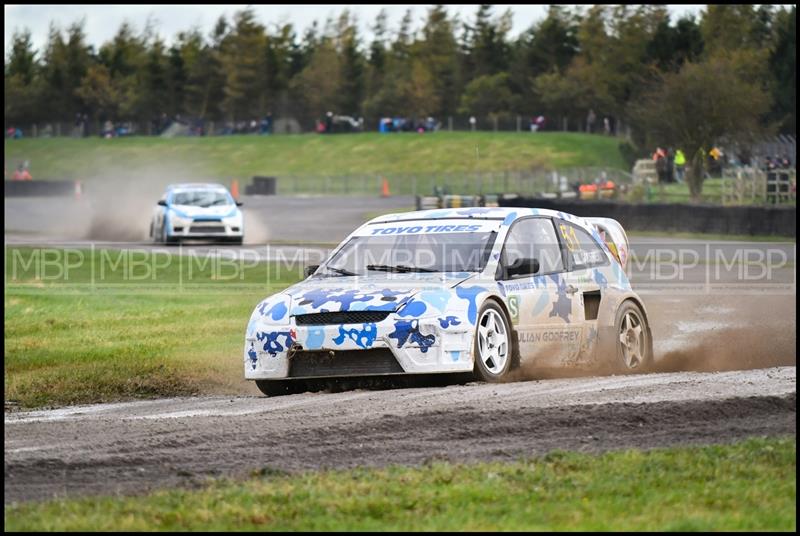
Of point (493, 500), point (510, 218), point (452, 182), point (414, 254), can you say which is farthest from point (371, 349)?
point (452, 182)

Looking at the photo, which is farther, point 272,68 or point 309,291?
point 272,68

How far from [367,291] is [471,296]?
0.73 metres

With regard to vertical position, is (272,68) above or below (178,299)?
above

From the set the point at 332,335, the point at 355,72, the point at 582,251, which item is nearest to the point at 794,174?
the point at 582,251

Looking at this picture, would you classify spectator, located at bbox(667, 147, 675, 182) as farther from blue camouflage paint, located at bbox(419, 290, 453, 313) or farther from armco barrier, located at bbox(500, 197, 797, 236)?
blue camouflage paint, located at bbox(419, 290, 453, 313)

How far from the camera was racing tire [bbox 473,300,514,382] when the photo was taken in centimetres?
1046

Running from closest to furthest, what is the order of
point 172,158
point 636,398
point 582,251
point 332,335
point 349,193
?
point 636,398
point 332,335
point 582,251
point 349,193
point 172,158

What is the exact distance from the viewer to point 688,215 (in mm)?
33062

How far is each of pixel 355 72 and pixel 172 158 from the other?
18867mm

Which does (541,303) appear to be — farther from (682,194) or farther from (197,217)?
(682,194)

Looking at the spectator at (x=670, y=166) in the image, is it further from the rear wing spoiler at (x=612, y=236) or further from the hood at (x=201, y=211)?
the rear wing spoiler at (x=612, y=236)

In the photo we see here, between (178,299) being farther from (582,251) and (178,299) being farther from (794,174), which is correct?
(794,174)

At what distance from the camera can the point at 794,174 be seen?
122 ft

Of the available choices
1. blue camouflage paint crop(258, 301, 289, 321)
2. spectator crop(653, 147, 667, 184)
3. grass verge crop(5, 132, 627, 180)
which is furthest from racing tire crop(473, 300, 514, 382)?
grass verge crop(5, 132, 627, 180)
